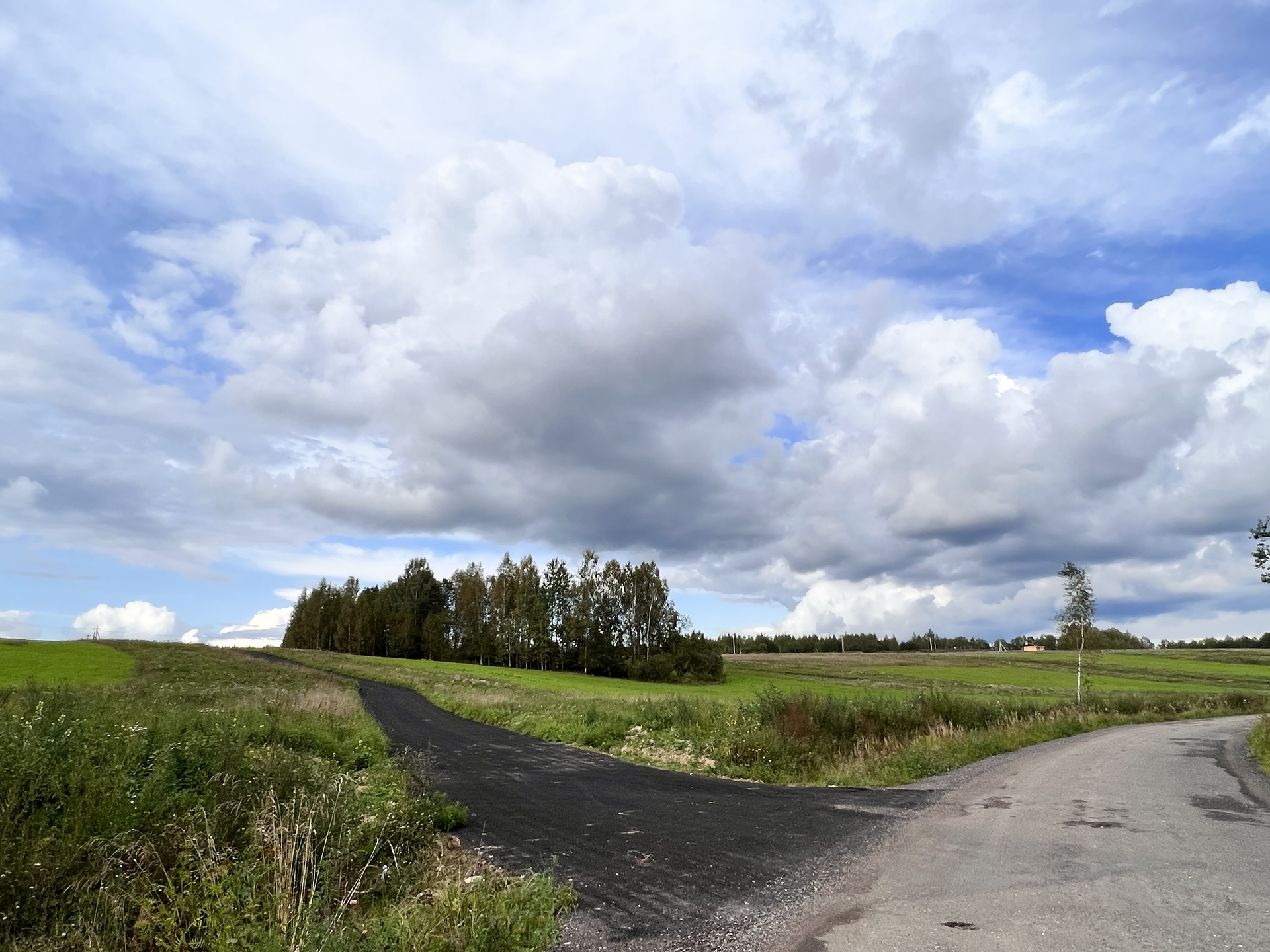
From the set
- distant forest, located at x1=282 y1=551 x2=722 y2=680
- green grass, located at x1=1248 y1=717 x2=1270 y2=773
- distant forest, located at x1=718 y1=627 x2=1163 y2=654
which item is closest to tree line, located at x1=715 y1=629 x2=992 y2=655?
distant forest, located at x1=718 y1=627 x2=1163 y2=654

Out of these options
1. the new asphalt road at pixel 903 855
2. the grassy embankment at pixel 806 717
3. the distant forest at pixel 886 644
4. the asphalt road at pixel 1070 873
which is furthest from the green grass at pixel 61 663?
the distant forest at pixel 886 644

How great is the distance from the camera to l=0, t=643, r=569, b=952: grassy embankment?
244 inches

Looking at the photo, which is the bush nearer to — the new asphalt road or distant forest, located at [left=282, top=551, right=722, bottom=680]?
distant forest, located at [left=282, top=551, right=722, bottom=680]

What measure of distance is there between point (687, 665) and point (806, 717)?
64.1 meters

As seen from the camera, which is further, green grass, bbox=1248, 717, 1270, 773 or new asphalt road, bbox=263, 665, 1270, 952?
green grass, bbox=1248, 717, 1270, 773

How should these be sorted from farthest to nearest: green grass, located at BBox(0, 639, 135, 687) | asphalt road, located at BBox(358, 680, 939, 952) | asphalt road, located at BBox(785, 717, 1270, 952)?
green grass, located at BBox(0, 639, 135, 687), asphalt road, located at BBox(358, 680, 939, 952), asphalt road, located at BBox(785, 717, 1270, 952)

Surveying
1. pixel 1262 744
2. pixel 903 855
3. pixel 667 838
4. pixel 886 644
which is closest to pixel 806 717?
pixel 1262 744

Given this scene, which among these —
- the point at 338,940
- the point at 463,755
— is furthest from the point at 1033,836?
the point at 463,755

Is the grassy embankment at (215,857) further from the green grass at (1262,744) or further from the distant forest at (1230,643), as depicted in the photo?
the distant forest at (1230,643)

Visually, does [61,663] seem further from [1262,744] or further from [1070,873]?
[1262,744]

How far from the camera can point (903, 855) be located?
9578 millimetres

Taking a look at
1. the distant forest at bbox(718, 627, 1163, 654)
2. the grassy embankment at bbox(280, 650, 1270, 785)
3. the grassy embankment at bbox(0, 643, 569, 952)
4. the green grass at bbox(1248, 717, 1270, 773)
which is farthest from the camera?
the distant forest at bbox(718, 627, 1163, 654)

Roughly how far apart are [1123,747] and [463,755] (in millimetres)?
20849

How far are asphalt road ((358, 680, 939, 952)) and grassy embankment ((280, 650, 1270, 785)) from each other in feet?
9.16
